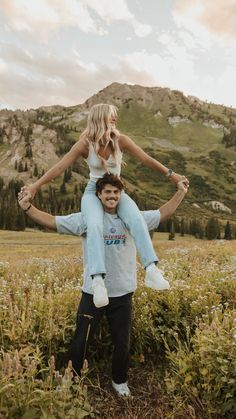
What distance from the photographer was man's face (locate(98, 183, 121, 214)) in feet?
17.2

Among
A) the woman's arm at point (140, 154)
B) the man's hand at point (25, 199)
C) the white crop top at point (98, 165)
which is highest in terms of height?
the woman's arm at point (140, 154)

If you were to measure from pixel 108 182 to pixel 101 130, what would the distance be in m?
0.72

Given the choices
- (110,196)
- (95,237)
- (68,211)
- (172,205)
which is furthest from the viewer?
(68,211)

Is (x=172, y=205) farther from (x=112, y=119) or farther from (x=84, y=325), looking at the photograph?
(x=84, y=325)

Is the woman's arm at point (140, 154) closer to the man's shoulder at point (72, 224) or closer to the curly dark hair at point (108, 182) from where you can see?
the curly dark hair at point (108, 182)

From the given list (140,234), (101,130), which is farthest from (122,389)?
(101,130)

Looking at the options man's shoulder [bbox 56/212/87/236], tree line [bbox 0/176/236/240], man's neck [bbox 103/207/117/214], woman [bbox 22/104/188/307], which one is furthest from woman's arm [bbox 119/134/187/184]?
tree line [bbox 0/176/236/240]

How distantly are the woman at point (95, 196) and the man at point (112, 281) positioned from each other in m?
0.18

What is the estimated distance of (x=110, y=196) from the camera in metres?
5.25

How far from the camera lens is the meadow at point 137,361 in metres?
3.65

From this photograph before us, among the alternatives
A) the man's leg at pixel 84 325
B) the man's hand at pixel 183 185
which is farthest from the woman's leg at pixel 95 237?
the man's hand at pixel 183 185

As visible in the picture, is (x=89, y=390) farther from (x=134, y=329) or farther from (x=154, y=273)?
(x=154, y=273)

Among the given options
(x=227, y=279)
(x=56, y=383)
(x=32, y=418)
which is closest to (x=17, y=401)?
(x=32, y=418)

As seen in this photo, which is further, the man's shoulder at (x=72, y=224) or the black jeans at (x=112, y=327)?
the man's shoulder at (x=72, y=224)
